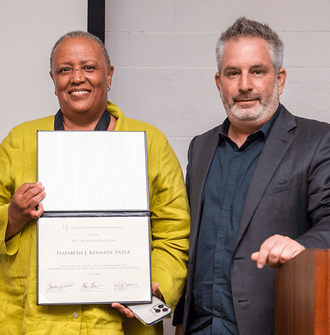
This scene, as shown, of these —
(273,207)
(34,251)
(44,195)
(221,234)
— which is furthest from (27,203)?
(273,207)

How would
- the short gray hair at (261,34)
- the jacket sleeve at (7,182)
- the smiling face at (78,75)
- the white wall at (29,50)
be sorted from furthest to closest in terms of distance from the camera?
the white wall at (29,50) < the short gray hair at (261,34) < the smiling face at (78,75) < the jacket sleeve at (7,182)

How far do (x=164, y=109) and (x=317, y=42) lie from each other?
810 mm

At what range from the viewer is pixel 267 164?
1.33 metres

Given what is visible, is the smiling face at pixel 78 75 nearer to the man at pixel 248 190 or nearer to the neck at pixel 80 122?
the neck at pixel 80 122

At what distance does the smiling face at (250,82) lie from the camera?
4.70 feet

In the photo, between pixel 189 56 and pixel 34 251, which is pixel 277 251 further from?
pixel 189 56

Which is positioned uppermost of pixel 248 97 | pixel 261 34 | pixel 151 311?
pixel 261 34

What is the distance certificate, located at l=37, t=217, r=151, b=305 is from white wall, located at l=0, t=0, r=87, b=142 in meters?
0.85

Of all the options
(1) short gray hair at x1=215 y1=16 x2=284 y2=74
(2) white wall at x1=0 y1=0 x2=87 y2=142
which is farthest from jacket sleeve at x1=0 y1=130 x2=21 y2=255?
(1) short gray hair at x1=215 y1=16 x2=284 y2=74

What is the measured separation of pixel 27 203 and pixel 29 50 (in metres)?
0.96

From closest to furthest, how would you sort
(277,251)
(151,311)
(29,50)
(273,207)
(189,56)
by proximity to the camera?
(277,251)
(151,311)
(273,207)
(29,50)
(189,56)

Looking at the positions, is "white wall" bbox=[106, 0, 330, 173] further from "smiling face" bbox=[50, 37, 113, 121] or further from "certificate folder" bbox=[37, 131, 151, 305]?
"certificate folder" bbox=[37, 131, 151, 305]

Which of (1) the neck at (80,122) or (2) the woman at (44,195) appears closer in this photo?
(2) the woman at (44,195)
